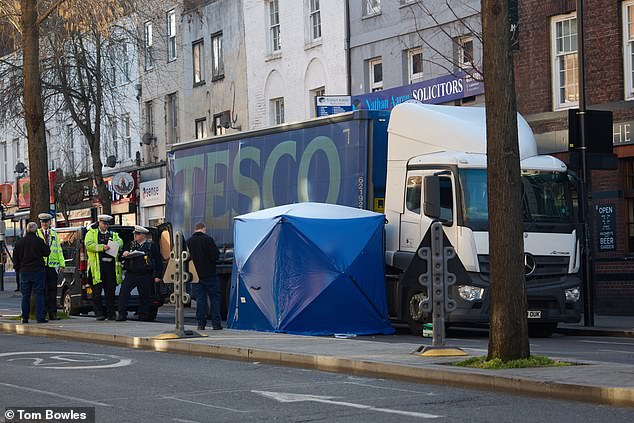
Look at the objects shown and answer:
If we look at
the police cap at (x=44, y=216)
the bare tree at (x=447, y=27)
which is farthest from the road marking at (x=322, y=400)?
the bare tree at (x=447, y=27)

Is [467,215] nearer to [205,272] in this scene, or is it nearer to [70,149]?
[205,272]

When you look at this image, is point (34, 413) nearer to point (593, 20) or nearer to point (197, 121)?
point (593, 20)

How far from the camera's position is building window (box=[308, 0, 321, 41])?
37.8m

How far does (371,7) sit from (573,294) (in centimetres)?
1609

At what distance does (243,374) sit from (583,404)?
456 centimetres

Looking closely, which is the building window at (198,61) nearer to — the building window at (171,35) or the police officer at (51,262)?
the building window at (171,35)

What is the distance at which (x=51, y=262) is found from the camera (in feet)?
78.9

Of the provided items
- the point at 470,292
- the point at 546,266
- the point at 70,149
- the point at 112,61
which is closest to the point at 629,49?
the point at 546,266

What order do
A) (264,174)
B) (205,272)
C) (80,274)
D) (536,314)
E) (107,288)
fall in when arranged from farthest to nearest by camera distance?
1. (80,274)
2. (264,174)
3. (107,288)
4. (205,272)
5. (536,314)

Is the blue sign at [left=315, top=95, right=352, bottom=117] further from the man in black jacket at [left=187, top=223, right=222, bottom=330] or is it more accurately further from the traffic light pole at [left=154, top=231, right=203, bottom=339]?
the traffic light pole at [left=154, top=231, right=203, bottom=339]

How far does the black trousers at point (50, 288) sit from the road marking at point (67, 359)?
6210mm

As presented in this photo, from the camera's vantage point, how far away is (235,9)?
42594 mm

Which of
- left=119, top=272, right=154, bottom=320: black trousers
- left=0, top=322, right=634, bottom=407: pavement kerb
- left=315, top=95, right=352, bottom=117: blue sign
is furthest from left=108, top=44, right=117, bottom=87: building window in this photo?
left=0, top=322, right=634, bottom=407: pavement kerb

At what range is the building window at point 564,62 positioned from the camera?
2825 centimetres
